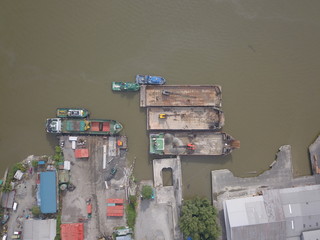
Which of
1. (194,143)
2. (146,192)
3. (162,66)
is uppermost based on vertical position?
(162,66)

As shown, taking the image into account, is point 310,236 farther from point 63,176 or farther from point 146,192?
point 63,176

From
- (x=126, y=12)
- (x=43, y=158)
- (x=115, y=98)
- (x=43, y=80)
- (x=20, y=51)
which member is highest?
(x=126, y=12)

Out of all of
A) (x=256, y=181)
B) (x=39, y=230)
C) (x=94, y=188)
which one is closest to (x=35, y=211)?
(x=39, y=230)

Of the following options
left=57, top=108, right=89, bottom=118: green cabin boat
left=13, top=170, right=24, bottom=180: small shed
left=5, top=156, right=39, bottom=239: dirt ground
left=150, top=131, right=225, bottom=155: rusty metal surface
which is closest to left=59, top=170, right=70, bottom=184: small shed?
left=5, top=156, right=39, bottom=239: dirt ground

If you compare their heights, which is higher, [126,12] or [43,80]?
[126,12]

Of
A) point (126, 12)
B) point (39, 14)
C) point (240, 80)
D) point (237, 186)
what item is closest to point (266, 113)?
point (240, 80)

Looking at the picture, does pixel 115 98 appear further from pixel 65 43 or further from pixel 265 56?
pixel 265 56
